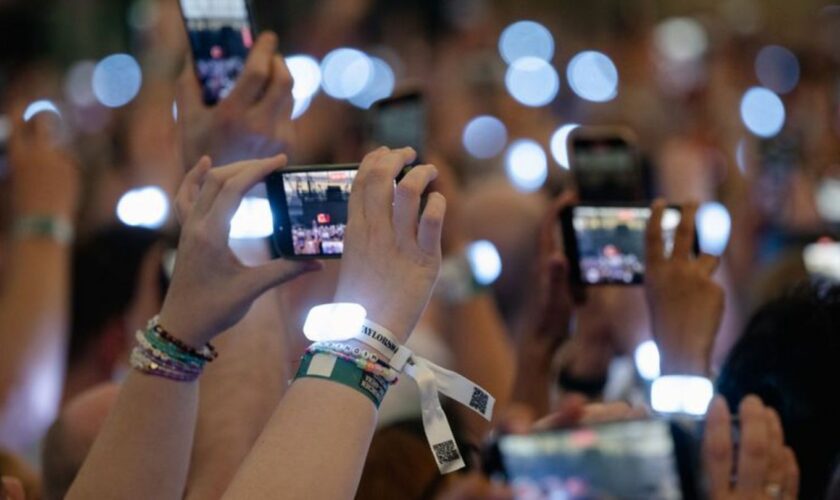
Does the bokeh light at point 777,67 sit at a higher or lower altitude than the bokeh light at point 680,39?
lower

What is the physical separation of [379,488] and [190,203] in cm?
49

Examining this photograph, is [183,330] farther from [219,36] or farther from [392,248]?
[219,36]

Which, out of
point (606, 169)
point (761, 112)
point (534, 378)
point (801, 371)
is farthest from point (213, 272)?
point (761, 112)

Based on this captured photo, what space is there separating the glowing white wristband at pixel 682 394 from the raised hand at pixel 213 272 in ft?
2.27

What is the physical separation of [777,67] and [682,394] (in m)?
7.31

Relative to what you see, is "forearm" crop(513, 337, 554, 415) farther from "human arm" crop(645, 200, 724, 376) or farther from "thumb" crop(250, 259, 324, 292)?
"thumb" crop(250, 259, 324, 292)

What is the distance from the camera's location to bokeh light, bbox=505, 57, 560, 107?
24.5ft

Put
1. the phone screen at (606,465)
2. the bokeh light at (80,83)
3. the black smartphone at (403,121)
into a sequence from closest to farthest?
the phone screen at (606,465) < the black smartphone at (403,121) < the bokeh light at (80,83)

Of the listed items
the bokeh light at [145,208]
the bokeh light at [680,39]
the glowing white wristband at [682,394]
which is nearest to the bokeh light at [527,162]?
the bokeh light at [145,208]

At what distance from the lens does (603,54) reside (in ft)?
Answer: 26.3

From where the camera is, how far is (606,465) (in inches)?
56.0

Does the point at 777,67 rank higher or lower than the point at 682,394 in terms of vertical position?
lower

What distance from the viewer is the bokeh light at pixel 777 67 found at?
28.5 ft

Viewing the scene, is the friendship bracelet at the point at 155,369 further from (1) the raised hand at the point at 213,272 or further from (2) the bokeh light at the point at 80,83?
(2) the bokeh light at the point at 80,83
